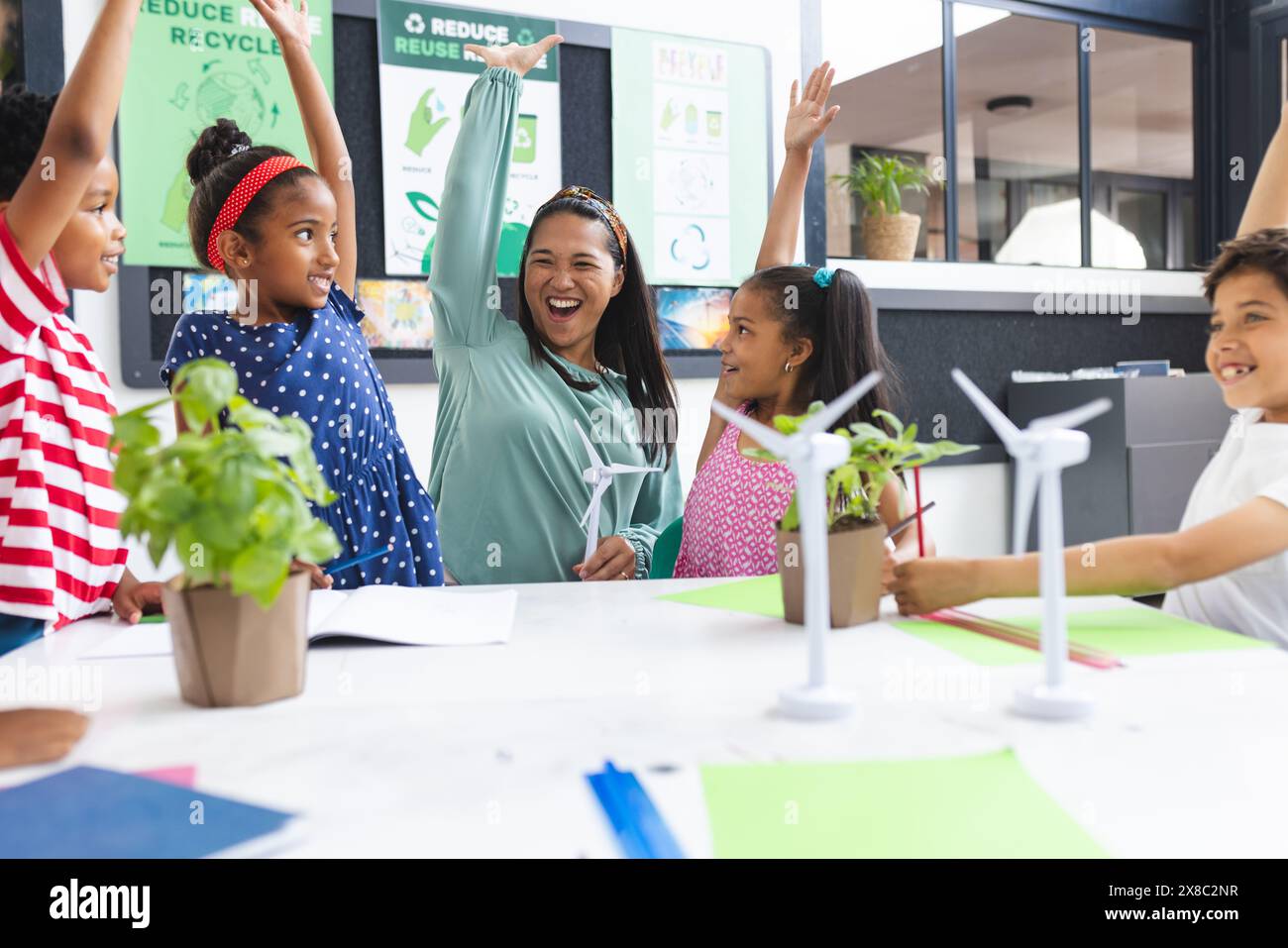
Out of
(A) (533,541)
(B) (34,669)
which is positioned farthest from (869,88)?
(B) (34,669)

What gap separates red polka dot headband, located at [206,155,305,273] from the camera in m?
1.62

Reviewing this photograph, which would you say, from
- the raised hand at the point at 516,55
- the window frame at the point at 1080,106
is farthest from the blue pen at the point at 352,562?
the window frame at the point at 1080,106

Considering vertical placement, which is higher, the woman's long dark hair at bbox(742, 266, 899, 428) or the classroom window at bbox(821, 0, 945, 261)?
the classroom window at bbox(821, 0, 945, 261)

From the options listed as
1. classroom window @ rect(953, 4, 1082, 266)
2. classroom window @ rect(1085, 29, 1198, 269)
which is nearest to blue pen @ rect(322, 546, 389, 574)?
classroom window @ rect(953, 4, 1082, 266)

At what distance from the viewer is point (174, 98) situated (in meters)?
2.67

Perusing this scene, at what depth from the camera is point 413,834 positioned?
21.9 inches

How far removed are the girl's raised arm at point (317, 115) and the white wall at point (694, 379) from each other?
0.83m

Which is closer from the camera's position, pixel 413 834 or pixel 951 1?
pixel 413 834

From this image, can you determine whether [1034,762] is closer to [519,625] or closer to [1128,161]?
[519,625]

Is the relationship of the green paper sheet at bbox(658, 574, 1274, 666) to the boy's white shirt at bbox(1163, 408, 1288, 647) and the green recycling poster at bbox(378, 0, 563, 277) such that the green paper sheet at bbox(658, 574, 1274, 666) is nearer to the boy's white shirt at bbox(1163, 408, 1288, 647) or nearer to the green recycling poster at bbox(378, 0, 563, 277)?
the boy's white shirt at bbox(1163, 408, 1288, 647)

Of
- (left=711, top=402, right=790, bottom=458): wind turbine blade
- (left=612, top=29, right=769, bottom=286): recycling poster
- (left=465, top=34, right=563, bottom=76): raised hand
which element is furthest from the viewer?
(left=612, top=29, right=769, bottom=286): recycling poster

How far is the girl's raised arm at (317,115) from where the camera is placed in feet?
5.33
